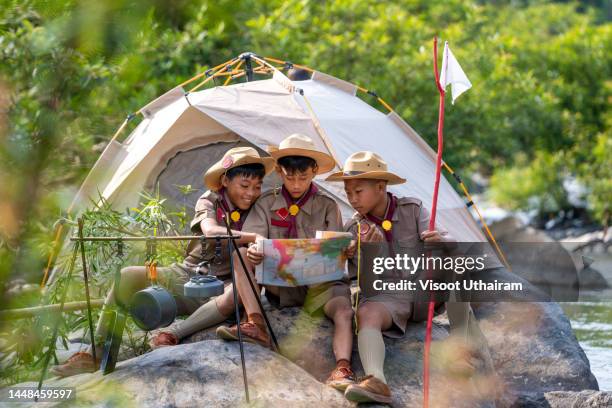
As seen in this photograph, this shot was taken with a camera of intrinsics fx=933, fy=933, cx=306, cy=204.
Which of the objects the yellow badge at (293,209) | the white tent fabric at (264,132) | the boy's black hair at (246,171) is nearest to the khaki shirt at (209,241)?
the boy's black hair at (246,171)

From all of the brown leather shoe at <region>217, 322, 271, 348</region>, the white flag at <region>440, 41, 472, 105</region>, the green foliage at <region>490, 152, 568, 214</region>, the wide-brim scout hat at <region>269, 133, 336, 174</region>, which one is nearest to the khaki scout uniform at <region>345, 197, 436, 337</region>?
the wide-brim scout hat at <region>269, 133, 336, 174</region>

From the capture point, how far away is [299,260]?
3.88 meters

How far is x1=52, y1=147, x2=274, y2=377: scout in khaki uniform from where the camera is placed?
412 centimetres

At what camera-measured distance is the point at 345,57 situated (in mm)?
11297

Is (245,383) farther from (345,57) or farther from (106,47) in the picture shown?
(345,57)

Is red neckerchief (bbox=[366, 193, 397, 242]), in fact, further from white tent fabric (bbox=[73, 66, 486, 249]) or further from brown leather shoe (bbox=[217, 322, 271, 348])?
white tent fabric (bbox=[73, 66, 486, 249])

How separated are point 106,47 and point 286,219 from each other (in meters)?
3.58

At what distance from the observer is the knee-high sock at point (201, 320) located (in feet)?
13.6

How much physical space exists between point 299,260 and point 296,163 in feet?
2.09

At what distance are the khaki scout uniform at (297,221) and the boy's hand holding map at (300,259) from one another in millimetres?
356

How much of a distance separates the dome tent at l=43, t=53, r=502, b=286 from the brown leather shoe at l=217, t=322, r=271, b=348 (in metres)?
1.79

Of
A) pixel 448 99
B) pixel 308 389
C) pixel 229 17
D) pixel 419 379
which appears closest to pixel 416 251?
pixel 419 379

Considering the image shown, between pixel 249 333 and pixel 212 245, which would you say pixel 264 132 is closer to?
pixel 212 245

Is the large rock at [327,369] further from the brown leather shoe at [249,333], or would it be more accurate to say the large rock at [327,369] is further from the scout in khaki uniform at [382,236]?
the scout in khaki uniform at [382,236]
